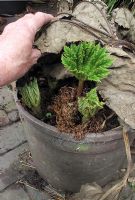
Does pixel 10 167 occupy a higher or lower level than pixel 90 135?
lower

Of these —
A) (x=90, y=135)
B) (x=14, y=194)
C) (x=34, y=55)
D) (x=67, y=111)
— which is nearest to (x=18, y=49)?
(x=34, y=55)

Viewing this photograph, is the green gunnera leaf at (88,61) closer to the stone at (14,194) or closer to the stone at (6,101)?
the stone at (14,194)

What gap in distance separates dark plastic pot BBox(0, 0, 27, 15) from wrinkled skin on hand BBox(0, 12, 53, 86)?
1.64 metres

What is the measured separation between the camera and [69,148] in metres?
1.67

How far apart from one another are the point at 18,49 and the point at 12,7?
5.93 ft

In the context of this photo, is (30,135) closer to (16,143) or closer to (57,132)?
(57,132)

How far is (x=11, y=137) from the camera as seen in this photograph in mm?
2367

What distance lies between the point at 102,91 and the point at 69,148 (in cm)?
30

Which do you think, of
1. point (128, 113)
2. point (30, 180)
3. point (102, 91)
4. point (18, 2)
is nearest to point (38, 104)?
point (102, 91)

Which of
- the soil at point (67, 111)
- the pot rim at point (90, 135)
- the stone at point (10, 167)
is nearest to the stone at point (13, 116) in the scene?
the stone at point (10, 167)

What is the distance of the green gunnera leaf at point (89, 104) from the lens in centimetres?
151

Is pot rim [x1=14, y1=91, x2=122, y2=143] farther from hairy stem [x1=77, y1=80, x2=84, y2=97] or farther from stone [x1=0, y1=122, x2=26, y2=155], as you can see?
stone [x1=0, y1=122, x2=26, y2=155]

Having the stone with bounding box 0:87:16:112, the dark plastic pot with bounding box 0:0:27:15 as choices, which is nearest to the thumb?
the stone with bounding box 0:87:16:112

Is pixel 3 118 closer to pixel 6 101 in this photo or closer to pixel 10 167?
pixel 6 101
